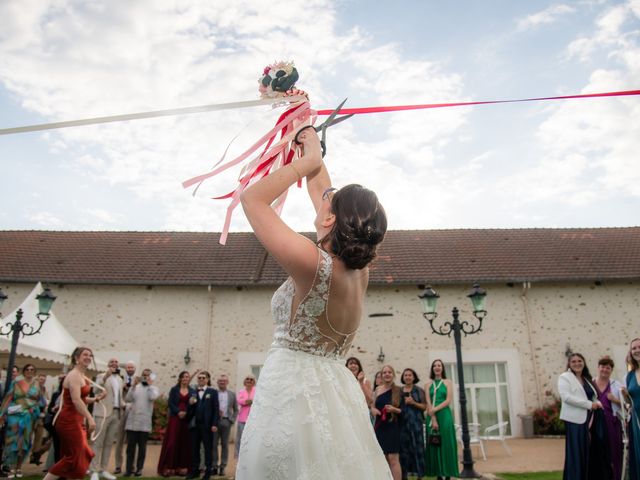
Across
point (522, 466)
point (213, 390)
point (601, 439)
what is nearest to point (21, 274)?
point (213, 390)

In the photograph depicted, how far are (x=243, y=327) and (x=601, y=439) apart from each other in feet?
35.8

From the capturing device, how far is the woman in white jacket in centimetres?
606

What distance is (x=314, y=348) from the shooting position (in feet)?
6.26

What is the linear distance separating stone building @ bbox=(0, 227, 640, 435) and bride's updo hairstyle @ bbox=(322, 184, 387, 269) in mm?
13387

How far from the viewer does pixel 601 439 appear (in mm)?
6141

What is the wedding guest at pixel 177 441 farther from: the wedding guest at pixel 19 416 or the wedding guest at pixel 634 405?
the wedding guest at pixel 634 405

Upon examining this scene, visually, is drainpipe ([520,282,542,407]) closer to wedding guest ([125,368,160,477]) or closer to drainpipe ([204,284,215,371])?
drainpipe ([204,284,215,371])

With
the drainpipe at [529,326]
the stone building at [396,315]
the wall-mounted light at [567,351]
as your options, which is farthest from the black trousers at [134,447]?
the wall-mounted light at [567,351]

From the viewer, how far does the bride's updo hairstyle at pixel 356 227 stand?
184 centimetres

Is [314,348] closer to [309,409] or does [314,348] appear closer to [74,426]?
[309,409]

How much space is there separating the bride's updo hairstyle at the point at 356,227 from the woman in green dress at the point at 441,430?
682 centimetres

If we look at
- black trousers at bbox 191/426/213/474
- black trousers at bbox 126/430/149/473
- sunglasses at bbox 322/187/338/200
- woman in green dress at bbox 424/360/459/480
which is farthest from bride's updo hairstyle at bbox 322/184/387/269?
black trousers at bbox 126/430/149/473

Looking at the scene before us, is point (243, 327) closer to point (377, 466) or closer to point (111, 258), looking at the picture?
point (111, 258)

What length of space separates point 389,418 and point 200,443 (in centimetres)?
381
